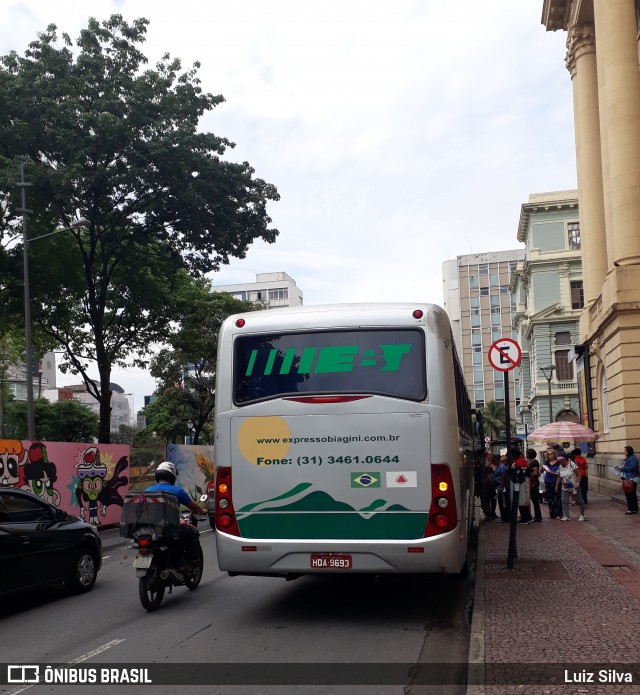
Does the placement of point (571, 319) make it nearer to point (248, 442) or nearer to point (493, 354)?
point (493, 354)

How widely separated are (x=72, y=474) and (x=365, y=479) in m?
13.5

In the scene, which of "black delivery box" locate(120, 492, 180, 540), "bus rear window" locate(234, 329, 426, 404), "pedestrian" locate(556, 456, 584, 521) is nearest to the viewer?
"bus rear window" locate(234, 329, 426, 404)

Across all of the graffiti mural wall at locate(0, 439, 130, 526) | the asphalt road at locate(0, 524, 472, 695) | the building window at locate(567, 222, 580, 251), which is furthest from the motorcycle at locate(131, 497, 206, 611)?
the building window at locate(567, 222, 580, 251)

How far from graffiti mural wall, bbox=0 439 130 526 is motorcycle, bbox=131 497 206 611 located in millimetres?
8129

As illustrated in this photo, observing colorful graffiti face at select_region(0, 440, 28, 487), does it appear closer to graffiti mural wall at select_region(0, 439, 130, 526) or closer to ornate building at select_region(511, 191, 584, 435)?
graffiti mural wall at select_region(0, 439, 130, 526)

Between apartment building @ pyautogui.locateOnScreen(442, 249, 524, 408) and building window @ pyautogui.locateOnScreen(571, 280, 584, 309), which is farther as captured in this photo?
apartment building @ pyautogui.locateOnScreen(442, 249, 524, 408)

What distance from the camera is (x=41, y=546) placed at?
9602 mm

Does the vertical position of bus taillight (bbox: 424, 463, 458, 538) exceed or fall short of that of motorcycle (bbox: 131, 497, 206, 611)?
it exceeds it

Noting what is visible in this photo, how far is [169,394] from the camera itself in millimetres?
41344

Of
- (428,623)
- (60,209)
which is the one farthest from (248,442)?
(60,209)

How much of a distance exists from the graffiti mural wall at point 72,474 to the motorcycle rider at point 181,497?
8121 millimetres

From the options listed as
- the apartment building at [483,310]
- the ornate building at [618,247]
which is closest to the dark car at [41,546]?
the ornate building at [618,247]

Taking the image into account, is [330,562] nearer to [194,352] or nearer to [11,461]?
[11,461]

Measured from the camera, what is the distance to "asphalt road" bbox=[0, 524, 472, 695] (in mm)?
6449
